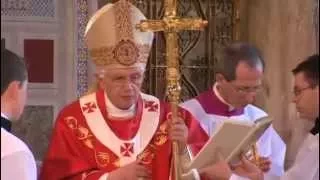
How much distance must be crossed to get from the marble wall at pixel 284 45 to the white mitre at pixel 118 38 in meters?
1.09

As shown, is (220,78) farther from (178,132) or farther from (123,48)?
(178,132)

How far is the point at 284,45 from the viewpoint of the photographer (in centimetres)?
564

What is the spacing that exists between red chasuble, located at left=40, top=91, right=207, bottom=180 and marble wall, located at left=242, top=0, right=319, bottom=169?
3.51 feet

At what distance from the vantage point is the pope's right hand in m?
3.96

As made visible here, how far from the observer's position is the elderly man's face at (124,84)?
420cm

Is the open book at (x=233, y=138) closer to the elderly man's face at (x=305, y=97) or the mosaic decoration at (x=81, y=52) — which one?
the elderly man's face at (x=305, y=97)

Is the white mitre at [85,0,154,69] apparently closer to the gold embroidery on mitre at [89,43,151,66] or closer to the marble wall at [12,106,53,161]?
the gold embroidery on mitre at [89,43,151,66]

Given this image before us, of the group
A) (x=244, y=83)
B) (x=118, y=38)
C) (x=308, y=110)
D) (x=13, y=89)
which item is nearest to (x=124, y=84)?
(x=118, y=38)

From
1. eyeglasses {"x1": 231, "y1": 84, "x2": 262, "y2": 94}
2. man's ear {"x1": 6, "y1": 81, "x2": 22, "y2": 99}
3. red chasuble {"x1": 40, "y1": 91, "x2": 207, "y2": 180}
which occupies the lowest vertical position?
red chasuble {"x1": 40, "y1": 91, "x2": 207, "y2": 180}

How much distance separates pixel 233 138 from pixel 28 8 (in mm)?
2752

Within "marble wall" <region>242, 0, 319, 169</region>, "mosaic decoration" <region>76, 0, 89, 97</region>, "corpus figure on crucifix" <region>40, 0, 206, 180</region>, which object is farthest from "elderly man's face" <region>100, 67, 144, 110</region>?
"mosaic decoration" <region>76, 0, 89, 97</region>

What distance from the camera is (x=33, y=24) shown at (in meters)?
6.13

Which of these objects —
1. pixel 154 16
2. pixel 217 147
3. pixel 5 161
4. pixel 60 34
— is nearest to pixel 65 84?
pixel 60 34

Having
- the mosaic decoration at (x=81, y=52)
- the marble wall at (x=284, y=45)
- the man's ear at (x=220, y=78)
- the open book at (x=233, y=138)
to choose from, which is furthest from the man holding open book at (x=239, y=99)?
the mosaic decoration at (x=81, y=52)
